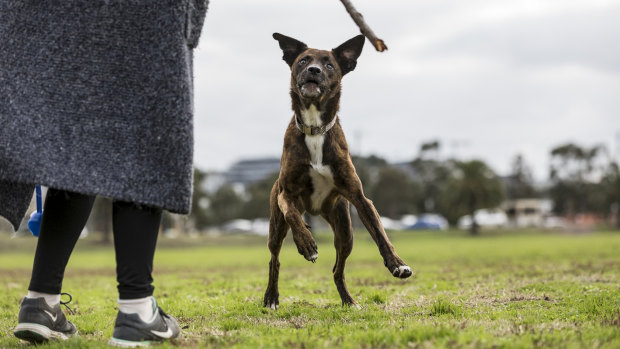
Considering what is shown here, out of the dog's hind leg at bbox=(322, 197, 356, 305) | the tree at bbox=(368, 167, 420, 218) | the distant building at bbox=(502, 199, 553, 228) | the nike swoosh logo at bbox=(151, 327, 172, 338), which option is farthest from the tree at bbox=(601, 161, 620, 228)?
the nike swoosh logo at bbox=(151, 327, 172, 338)

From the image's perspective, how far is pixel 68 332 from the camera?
4043 millimetres

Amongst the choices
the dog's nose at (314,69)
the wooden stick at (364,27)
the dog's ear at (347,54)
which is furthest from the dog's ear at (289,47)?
the wooden stick at (364,27)

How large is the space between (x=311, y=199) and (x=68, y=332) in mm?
2314

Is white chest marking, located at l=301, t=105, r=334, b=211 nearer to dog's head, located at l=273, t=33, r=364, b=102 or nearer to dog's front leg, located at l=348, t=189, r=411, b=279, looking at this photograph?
dog's head, located at l=273, t=33, r=364, b=102

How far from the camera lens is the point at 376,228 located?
5016 millimetres

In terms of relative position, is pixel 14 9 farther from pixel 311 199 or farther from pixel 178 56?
pixel 311 199

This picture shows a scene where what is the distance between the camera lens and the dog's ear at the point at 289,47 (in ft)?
18.7

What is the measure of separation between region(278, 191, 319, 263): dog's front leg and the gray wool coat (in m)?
1.63

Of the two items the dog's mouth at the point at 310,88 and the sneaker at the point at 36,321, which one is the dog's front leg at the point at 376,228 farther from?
the sneaker at the point at 36,321

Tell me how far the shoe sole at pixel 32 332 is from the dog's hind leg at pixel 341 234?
2.75 meters

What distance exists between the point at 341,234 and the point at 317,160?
1.01m

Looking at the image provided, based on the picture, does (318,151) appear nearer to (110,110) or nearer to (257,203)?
(110,110)

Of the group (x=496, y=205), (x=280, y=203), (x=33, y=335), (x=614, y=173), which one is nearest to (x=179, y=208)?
(x=33, y=335)

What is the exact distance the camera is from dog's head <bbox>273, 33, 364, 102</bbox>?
17.0 feet
